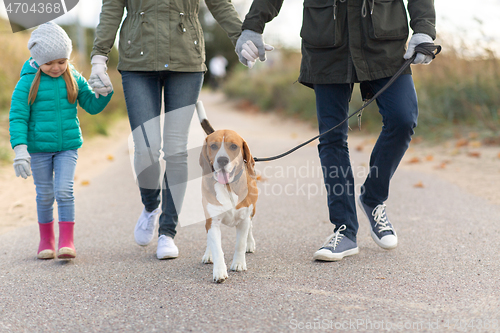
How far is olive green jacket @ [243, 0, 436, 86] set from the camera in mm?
2828

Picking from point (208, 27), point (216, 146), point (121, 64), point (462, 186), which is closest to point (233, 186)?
point (216, 146)

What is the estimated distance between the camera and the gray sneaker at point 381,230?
3.12m

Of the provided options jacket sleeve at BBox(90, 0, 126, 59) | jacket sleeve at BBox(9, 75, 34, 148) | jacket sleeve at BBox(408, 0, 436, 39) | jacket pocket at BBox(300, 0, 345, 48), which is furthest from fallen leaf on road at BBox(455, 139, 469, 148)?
jacket sleeve at BBox(9, 75, 34, 148)

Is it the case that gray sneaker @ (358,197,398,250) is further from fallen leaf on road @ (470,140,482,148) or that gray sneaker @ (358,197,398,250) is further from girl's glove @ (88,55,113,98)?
fallen leaf on road @ (470,140,482,148)

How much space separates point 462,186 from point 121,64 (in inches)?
155

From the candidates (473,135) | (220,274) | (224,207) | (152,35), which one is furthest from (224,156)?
(473,135)

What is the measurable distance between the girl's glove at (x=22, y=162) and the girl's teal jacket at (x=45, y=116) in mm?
→ 102

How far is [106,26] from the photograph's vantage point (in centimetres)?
308

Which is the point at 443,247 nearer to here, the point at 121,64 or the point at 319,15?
the point at 319,15

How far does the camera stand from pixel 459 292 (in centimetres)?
240

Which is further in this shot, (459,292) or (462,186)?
(462,186)

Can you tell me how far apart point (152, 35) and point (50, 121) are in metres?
0.87

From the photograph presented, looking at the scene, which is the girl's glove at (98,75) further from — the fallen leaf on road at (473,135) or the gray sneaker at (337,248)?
the fallen leaf on road at (473,135)

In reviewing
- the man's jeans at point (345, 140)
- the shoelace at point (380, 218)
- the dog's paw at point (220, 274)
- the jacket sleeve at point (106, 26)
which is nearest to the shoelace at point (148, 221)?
the dog's paw at point (220, 274)
